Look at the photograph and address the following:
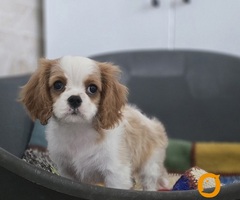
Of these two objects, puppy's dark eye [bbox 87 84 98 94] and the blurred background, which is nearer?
puppy's dark eye [bbox 87 84 98 94]

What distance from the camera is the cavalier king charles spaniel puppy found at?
0.64m

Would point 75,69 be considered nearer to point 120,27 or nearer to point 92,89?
point 92,89

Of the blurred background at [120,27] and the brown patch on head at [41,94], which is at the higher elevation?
the blurred background at [120,27]

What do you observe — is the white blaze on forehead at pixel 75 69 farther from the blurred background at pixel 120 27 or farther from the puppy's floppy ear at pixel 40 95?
the blurred background at pixel 120 27

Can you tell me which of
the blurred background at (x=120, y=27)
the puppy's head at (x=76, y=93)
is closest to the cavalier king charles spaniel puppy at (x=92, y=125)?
the puppy's head at (x=76, y=93)

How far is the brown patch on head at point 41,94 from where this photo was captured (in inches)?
26.6

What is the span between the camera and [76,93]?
2.05 ft

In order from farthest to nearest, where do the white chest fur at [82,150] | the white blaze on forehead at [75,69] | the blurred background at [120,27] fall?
1. the blurred background at [120,27]
2. the white chest fur at [82,150]
3. the white blaze on forehead at [75,69]

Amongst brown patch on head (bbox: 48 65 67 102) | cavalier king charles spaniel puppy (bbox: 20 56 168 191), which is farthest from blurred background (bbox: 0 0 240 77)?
brown patch on head (bbox: 48 65 67 102)

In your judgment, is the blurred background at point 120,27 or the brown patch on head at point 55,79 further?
the blurred background at point 120,27

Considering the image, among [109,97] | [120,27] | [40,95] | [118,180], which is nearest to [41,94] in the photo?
[40,95]

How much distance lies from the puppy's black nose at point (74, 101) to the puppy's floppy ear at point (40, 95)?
0.05 meters

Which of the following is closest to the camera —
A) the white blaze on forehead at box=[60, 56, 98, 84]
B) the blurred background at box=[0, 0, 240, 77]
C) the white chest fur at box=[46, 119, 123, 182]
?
the white blaze on forehead at box=[60, 56, 98, 84]

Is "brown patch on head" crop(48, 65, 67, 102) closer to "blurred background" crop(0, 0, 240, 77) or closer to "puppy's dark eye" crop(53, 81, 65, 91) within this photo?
"puppy's dark eye" crop(53, 81, 65, 91)
